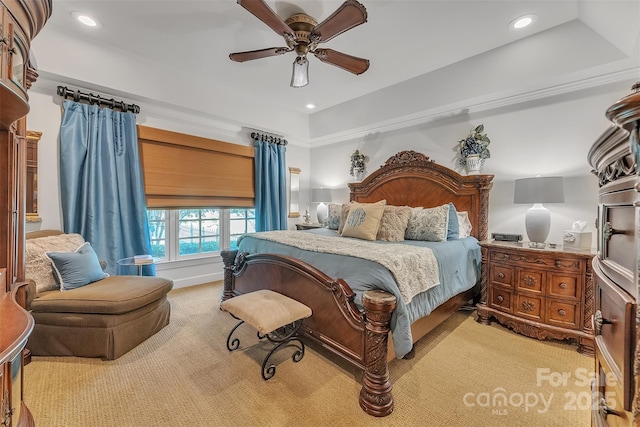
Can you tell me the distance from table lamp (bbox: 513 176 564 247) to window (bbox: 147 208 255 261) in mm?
3457

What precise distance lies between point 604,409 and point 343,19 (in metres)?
2.42

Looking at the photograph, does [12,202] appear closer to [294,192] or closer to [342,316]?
[342,316]

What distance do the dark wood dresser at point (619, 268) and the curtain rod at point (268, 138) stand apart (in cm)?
424

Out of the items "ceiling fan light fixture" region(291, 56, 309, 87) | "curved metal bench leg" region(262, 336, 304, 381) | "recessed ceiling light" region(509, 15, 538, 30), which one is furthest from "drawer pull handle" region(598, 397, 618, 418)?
"recessed ceiling light" region(509, 15, 538, 30)

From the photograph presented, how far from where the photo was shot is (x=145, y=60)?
332 cm

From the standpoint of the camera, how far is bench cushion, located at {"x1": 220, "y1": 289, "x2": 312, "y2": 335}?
1.80 m

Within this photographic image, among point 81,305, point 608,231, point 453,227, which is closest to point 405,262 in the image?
point 608,231

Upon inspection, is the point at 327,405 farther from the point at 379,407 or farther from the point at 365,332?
the point at 365,332

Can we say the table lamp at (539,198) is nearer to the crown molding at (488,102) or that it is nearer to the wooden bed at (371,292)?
the wooden bed at (371,292)

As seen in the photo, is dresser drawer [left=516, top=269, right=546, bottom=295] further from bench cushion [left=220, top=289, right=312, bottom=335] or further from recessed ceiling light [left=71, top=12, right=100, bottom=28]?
recessed ceiling light [left=71, top=12, right=100, bottom=28]

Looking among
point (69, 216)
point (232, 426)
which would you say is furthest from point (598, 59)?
point (69, 216)

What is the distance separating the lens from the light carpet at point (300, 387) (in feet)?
5.15

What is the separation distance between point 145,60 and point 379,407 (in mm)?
4271

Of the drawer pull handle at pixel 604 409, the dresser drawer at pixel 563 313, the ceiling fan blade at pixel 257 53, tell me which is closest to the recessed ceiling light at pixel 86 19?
the ceiling fan blade at pixel 257 53
